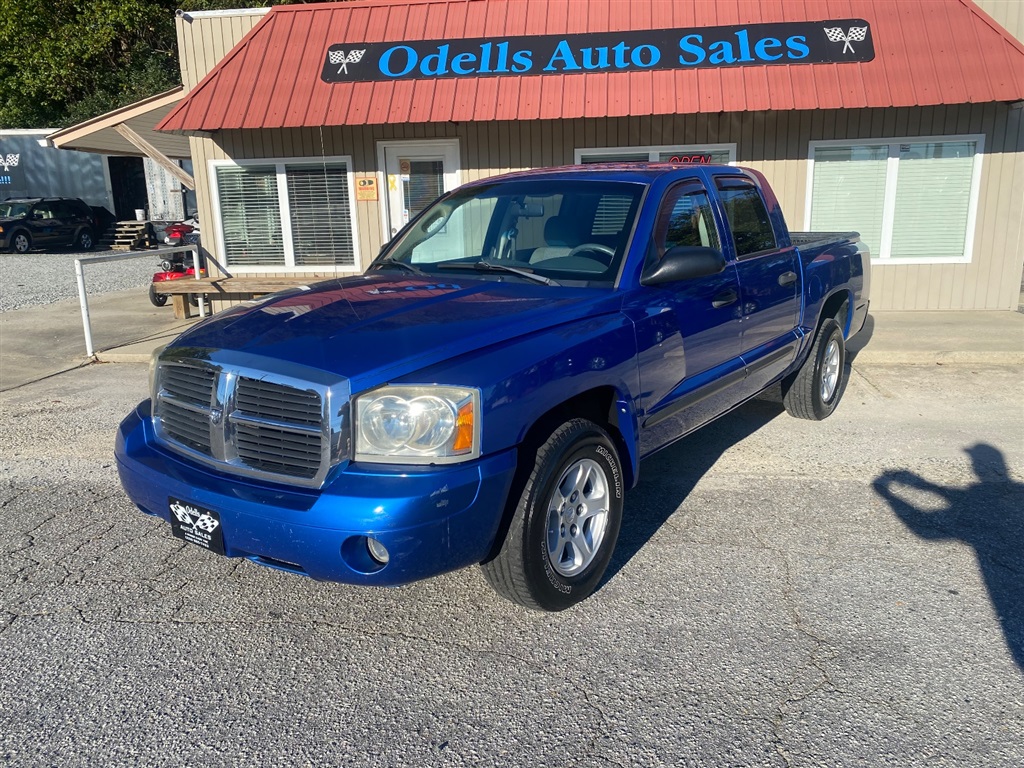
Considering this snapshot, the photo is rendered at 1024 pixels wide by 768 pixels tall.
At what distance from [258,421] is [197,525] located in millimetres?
488

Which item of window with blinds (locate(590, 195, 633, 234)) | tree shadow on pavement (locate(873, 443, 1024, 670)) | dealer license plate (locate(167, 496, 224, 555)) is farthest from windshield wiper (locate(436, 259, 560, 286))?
tree shadow on pavement (locate(873, 443, 1024, 670))

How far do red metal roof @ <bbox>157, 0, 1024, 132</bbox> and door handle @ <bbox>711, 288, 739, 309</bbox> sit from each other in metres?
5.36

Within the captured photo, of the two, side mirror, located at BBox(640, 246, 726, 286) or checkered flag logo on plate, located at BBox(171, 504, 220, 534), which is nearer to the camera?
checkered flag logo on plate, located at BBox(171, 504, 220, 534)

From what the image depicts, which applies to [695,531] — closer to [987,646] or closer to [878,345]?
[987,646]

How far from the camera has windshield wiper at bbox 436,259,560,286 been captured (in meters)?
3.83

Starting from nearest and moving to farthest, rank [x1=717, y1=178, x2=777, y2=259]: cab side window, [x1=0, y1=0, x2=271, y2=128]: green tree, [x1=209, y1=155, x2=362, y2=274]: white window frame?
[x1=717, y1=178, x2=777, y2=259]: cab side window
[x1=209, y1=155, x2=362, y2=274]: white window frame
[x1=0, y1=0, x2=271, y2=128]: green tree

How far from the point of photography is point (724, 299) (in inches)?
169

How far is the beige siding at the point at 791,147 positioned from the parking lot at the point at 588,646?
653 cm

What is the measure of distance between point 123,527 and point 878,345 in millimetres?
7415

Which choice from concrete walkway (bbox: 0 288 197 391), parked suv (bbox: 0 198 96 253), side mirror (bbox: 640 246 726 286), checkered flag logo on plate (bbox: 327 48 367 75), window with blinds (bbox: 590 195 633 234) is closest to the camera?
side mirror (bbox: 640 246 726 286)

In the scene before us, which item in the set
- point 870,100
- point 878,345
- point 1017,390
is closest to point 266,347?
point 1017,390

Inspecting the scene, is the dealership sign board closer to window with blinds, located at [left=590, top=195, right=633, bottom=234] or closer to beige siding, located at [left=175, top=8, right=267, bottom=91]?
beige siding, located at [left=175, top=8, right=267, bottom=91]

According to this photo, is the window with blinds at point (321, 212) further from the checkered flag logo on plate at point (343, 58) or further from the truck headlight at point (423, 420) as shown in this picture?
the truck headlight at point (423, 420)

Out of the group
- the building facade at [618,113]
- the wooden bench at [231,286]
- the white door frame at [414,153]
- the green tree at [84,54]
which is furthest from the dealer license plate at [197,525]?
the green tree at [84,54]
